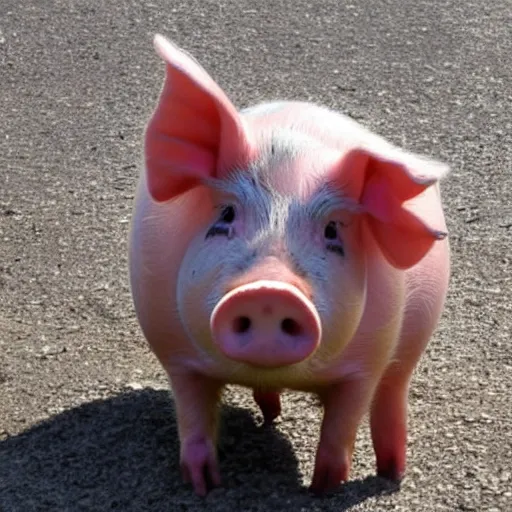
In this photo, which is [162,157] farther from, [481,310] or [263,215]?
[481,310]

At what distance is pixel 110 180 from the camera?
5586 mm

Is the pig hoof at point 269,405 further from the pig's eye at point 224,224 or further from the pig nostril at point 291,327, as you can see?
the pig nostril at point 291,327

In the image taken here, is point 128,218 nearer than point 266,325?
No

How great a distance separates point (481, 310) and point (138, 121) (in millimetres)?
2155

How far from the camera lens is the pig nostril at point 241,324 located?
9.34ft

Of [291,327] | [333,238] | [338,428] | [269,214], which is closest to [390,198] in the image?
[333,238]

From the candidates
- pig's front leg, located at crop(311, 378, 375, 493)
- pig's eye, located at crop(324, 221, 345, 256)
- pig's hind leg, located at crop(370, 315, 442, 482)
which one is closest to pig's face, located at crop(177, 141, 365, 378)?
pig's eye, located at crop(324, 221, 345, 256)

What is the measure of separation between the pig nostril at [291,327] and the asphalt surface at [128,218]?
2.04 feet

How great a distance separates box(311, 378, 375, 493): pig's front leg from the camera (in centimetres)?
330

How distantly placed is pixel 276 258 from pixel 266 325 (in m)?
0.16

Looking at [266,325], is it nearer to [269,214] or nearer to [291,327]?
[291,327]

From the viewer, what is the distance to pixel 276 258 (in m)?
2.93

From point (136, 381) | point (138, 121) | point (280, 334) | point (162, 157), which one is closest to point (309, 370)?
point (280, 334)

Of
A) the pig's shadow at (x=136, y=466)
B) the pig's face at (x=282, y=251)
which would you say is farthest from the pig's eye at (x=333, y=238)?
the pig's shadow at (x=136, y=466)
